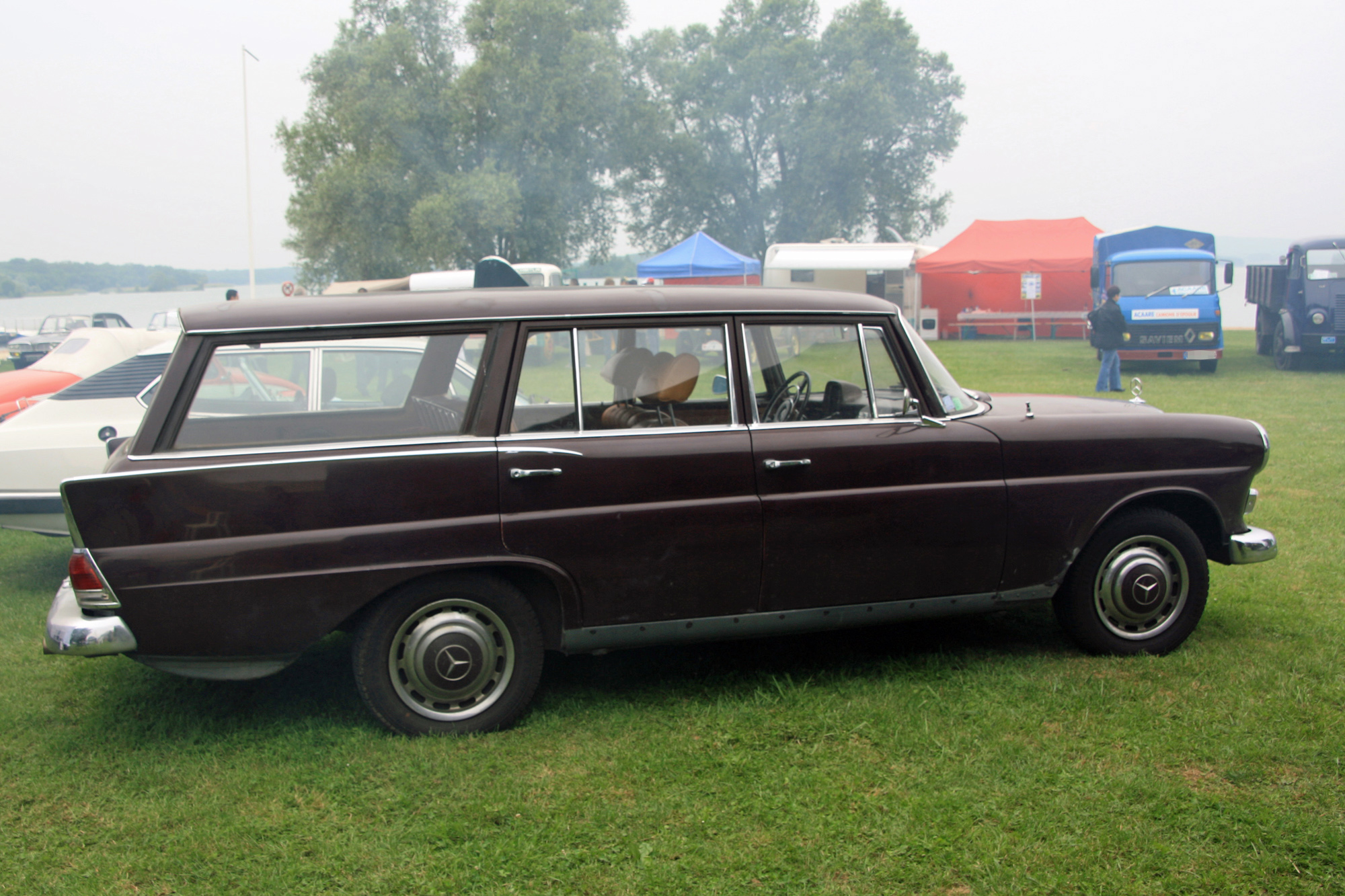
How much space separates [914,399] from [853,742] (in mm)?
1429

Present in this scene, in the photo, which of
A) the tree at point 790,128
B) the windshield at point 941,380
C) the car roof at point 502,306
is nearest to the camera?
the car roof at point 502,306

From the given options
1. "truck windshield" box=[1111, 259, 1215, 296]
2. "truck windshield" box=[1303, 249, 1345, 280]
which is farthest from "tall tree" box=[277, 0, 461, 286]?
"truck windshield" box=[1303, 249, 1345, 280]

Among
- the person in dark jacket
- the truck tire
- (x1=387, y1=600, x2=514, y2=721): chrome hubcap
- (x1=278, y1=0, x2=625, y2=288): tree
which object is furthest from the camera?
(x1=278, y1=0, x2=625, y2=288): tree

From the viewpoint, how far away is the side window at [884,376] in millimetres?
4109

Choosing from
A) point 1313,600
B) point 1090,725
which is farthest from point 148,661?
point 1313,600

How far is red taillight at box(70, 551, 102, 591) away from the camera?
10.9 feet

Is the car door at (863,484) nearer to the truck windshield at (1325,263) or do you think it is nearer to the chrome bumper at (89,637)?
the chrome bumper at (89,637)

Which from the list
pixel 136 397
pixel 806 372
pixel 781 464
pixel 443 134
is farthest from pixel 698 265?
pixel 781 464

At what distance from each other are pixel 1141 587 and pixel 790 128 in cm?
4697

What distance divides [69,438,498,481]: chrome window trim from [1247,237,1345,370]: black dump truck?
64.2 ft

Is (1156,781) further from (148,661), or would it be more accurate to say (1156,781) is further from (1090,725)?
(148,661)

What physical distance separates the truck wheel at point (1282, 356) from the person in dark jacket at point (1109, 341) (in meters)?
5.06

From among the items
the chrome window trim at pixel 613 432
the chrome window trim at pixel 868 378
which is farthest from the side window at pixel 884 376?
the chrome window trim at pixel 613 432

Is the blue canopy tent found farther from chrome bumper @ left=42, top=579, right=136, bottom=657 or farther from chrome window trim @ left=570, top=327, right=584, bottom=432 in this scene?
chrome bumper @ left=42, top=579, right=136, bottom=657
